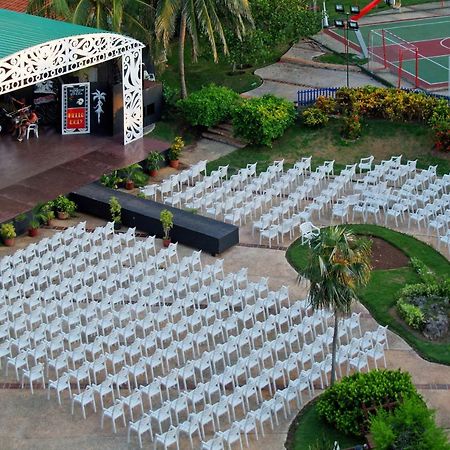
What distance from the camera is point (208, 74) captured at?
1842 inches

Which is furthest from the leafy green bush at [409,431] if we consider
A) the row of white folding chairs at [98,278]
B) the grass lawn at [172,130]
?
the grass lawn at [172,130]

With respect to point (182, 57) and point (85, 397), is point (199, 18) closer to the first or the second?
point (182, 57)

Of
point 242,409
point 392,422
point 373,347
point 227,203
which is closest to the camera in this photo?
point 392,422

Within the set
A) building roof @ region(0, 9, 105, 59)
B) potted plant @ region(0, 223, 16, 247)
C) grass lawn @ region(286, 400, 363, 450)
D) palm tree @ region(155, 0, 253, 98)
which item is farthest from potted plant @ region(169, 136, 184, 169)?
grass lawn @ region(286, 400, 363, 450)

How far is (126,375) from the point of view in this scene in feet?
84.1

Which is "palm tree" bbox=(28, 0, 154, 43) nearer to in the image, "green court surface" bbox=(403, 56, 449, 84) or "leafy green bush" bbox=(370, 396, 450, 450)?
"green court surface" bbox=(403, 56, 449, 84)

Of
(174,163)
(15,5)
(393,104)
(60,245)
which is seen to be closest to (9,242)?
(60,245)

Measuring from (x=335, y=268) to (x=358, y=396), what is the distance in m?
2.80

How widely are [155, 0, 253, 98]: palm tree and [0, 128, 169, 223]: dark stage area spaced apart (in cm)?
388

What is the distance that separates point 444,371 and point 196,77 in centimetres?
2278

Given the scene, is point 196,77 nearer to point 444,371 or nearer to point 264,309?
point 264,309

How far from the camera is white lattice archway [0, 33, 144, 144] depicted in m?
33.5

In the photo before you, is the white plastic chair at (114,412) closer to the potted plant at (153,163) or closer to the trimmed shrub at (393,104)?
the potted plant at (153,163)

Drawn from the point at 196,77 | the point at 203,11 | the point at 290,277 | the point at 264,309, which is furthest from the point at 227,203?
the point at 196,77
